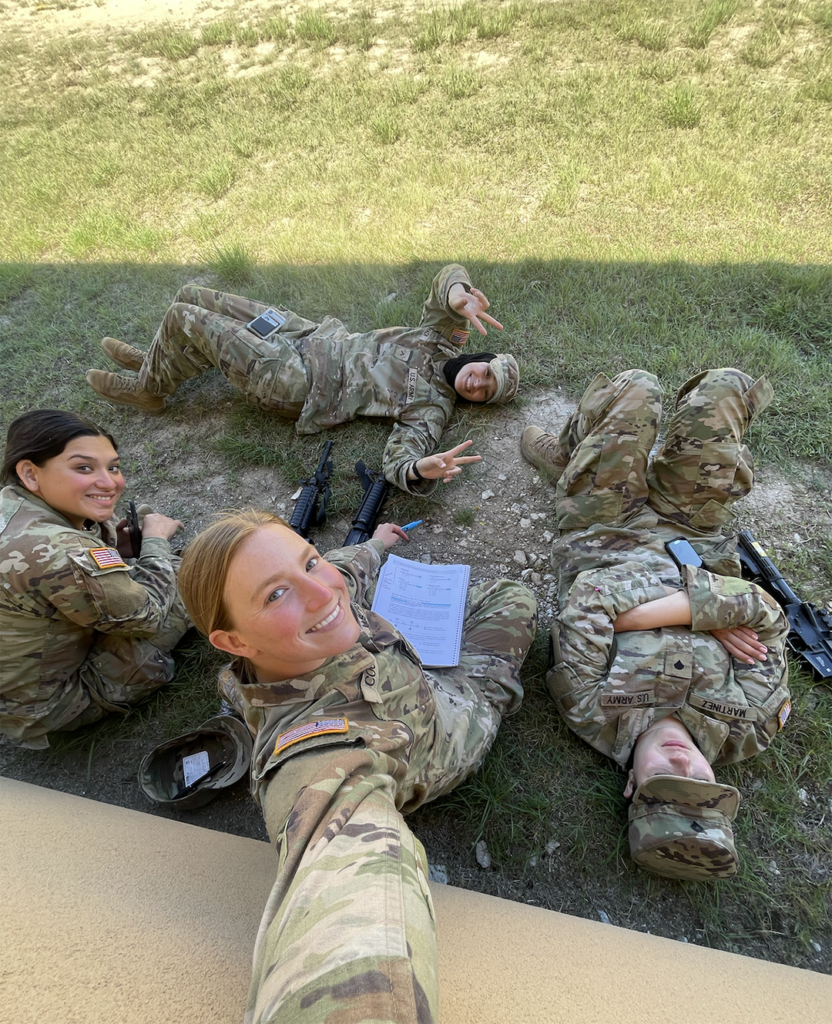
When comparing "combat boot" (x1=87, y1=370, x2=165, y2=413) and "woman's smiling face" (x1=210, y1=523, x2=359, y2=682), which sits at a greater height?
"woman's smiling face" (x1=210, y1=523, x2=359, y2=682)

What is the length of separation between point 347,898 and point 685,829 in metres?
1.25

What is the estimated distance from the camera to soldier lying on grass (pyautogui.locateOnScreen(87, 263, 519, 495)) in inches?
123

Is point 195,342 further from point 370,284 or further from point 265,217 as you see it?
point 265,217

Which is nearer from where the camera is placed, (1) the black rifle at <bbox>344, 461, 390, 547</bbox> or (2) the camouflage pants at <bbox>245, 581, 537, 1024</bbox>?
(2) the camouflage pants at <bbox>245, 581, 537, 1024</bbox>

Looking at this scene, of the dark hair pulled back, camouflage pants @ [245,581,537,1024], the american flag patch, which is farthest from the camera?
the dark hair pulled back

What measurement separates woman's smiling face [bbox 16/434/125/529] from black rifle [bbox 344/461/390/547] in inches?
Result: 42.0

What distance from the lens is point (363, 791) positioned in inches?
44.8

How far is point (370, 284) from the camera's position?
4.02 meters

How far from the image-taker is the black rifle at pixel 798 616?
2.12 meters

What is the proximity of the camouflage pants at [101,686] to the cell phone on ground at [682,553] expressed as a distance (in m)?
2.15

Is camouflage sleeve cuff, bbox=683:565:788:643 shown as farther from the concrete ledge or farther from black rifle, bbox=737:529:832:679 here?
the concrete ledge

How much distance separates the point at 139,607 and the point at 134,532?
0.67m

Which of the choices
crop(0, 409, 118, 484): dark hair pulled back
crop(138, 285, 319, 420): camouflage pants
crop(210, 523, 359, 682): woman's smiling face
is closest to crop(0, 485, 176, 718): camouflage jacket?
crop(0, 409, 118, 484): dark hair pulled back

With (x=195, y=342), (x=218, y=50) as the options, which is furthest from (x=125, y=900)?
(x=218, y=50)
